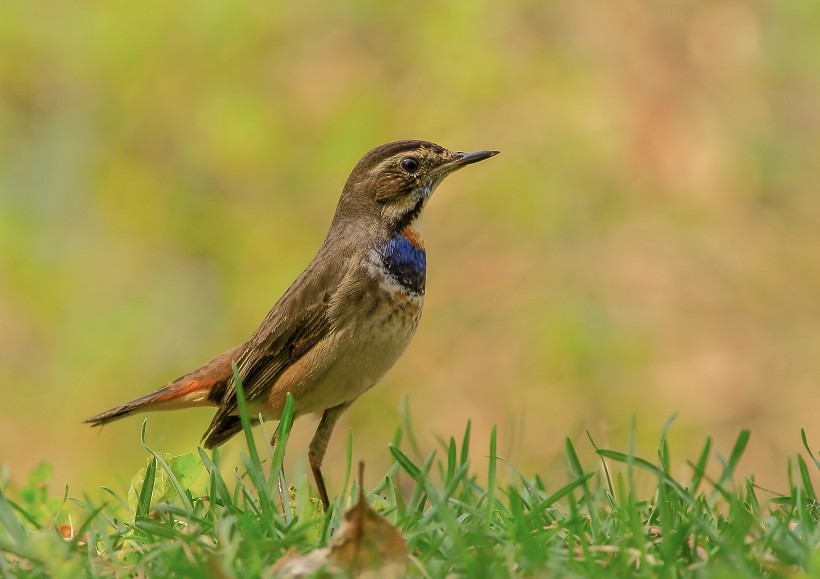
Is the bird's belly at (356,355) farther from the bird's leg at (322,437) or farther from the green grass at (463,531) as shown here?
the green grass at (463,531)

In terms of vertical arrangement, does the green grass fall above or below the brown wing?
below

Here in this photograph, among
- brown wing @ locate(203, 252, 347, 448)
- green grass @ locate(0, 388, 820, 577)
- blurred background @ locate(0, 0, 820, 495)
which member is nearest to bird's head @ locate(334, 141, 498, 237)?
brown wing @ locate(203, 252, 347, 448)

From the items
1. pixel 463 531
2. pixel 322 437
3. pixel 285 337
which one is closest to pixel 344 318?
pixel 285 337

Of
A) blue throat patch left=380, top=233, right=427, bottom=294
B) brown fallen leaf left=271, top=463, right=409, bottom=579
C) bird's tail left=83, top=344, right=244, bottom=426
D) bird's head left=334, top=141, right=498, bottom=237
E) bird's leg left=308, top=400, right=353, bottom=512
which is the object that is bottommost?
bird's leg left=308, top=400, right=353, bottom=512

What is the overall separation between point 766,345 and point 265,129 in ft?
15.5

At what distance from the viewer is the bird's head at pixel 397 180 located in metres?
6.30

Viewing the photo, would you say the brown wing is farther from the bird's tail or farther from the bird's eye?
the bird's eye

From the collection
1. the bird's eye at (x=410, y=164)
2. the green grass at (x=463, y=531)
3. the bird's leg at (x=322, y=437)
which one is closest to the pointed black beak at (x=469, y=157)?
the bird's eye at (x=410, y=164)

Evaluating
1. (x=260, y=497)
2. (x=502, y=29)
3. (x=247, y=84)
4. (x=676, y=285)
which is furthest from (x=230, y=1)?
(x=260, y=497)

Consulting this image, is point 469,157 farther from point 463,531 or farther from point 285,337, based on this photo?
point 463,531

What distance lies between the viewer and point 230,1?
1162 centimetres

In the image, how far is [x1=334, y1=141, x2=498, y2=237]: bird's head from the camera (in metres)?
6.30

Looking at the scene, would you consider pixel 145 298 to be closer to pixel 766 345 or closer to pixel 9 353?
pixel 9 353

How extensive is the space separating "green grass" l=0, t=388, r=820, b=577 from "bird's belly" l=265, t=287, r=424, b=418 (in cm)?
107
